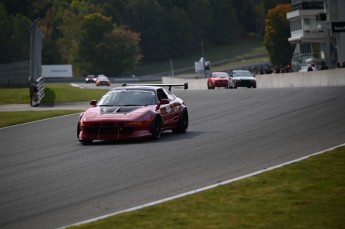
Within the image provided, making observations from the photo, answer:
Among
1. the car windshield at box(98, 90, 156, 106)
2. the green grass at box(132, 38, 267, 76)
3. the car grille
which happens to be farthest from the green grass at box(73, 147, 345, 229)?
the green grass at box(132, 38, 267, 76)

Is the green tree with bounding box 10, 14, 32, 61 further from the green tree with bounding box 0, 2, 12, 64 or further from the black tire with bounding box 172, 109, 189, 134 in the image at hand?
the black tire with bounding box 172, 109, 189, 134

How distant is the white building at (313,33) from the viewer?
9088 centimetres

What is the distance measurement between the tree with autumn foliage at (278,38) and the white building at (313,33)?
69.0ft

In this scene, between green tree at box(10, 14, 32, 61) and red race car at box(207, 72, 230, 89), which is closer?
red race car at box(207, 72, 230, 89)

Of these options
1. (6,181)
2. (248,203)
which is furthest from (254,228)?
(6,181)

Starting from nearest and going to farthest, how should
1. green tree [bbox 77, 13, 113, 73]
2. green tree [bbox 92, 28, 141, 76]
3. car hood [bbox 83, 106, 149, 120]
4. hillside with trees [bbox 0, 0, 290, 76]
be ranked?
car hood [bbox 83, 106, 149, 120], hillside with trees [bbox 0, 0, 290, 76], green tree [bbox 92, 28, 141, 76], green tree [bbox 77, 13, 113, 73]

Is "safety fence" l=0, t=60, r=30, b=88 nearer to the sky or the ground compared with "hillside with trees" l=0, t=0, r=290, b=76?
nearer to the ground

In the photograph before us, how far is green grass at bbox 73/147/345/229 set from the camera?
27.8 ft

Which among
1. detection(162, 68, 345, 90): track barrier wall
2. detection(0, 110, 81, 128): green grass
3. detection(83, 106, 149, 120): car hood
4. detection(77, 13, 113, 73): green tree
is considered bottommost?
detection(162, 68, 345, 90): track barrier wall

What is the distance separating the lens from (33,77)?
40.4 meters

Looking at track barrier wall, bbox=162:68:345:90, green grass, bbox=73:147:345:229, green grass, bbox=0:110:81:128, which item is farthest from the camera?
track barrier wall, bbox=162:68:345:90

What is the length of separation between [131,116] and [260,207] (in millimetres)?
8986

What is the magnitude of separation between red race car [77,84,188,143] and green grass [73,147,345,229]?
6639 mm

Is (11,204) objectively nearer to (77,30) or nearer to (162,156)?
(162,156)
